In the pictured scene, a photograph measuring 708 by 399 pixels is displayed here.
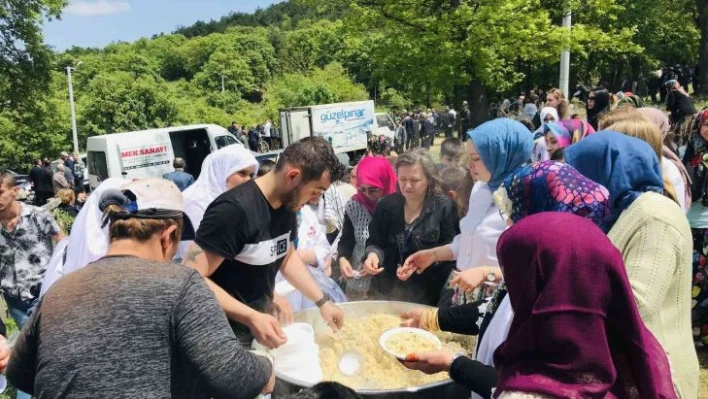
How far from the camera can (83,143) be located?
95.8ft

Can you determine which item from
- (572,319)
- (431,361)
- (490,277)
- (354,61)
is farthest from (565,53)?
(354,61)

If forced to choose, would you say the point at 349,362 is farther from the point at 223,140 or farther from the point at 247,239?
Answer: the point at 223,140

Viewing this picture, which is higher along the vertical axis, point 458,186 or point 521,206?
point 521,206

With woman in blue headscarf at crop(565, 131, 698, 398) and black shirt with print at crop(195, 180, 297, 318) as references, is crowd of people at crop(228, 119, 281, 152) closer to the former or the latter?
black shirt with print at crop(195, 180, 297, 318)

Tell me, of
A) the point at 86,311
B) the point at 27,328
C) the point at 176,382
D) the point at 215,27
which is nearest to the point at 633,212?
the point at 176,382

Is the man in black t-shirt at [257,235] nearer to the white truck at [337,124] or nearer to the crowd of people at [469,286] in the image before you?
the crowd of people at [469,286]

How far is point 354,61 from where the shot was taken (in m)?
54.1

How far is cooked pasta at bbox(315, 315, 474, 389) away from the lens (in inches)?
89.7

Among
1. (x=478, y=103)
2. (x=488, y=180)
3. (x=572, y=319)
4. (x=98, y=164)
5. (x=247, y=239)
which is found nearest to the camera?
(x=572, y=319)

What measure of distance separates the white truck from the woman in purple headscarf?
17570 millimetres

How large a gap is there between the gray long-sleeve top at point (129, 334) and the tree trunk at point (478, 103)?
10.5 metres

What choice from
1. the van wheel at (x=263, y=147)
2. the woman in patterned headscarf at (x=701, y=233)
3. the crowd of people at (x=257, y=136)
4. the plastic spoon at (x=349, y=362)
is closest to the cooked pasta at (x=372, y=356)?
the plastic spoon at (x=349, y=362)

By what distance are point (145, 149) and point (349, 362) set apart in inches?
538

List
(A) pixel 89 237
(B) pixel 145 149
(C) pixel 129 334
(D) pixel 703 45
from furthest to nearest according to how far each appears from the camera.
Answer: (D) pixel 703 45 → (B) pixel 145 149 → (A) pixel 89 237 → (C) pixel 129 334
